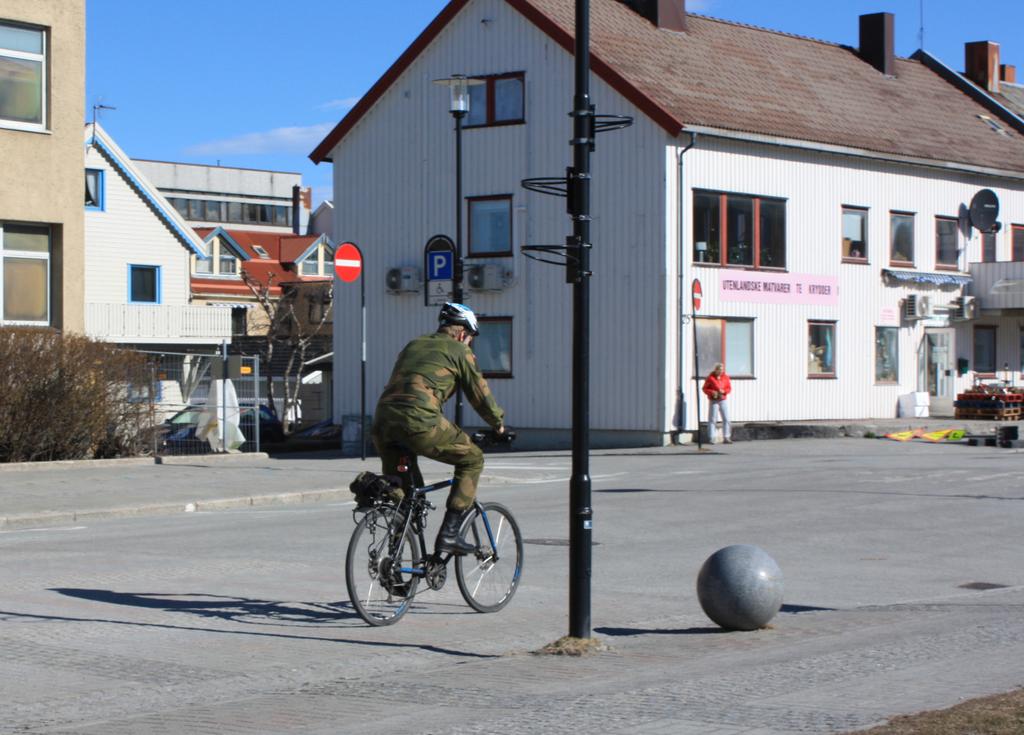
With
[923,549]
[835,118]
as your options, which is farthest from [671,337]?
[923,549]

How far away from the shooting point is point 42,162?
80.8ft

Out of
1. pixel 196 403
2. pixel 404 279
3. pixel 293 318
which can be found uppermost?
pixel 293 318

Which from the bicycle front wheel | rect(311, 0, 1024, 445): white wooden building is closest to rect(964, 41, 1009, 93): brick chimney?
rect(311, 0, 1024, 445): white wooden building

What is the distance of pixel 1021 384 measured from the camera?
4294cm

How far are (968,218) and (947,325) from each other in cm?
295

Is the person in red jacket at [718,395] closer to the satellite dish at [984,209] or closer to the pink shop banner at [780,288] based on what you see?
the pink shop banner at [780,288]

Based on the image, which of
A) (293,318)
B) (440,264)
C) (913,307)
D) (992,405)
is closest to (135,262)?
(293,318)

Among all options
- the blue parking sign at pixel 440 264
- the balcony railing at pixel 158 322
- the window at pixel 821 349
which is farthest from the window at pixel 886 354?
the balcony railing at pixel 158 322

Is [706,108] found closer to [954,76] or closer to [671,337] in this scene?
[671,337]

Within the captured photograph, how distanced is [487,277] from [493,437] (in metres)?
26.6

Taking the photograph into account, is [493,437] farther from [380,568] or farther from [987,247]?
[987,247]

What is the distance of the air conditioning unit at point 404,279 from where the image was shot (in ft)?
126

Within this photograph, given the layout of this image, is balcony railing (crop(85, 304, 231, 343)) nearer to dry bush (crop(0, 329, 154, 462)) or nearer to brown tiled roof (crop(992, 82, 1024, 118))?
brown tiled roof (crop(992, 82, 1024, 118))

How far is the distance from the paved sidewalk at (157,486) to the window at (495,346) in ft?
33.5
